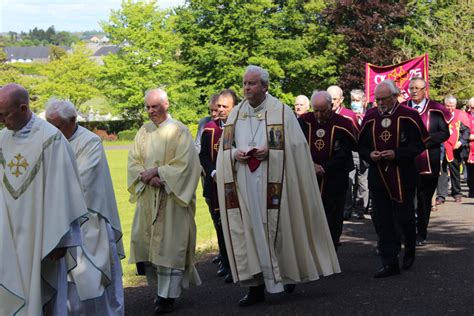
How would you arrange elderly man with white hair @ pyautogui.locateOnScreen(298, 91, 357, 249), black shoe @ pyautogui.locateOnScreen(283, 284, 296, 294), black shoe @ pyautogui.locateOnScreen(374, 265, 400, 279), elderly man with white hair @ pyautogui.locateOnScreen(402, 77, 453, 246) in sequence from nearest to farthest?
black shoe @ pyautogui.locateOnScreen(283, 284, 296, 294)
black shoe @ pyautogui.locateOnScreen(374, 265, 400, 279)
elderly man with white hair @ pyautogui.locateOnScreen(298, 91, 357, 249)
elderly man with white hair @ pyautogui.locateOnScreen(402, 77, 453, 246)

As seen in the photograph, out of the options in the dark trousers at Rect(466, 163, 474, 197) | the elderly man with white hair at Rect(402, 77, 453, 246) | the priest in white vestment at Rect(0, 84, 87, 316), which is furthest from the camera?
the dark trousers at Rect(466, 163, 474, 197)

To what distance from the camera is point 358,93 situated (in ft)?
49.2

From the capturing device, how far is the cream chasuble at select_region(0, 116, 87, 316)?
20.8 feet

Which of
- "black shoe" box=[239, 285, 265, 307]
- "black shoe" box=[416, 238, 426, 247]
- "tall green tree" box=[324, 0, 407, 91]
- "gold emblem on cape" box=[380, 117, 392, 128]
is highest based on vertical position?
"tall green tree" box=[324, 0, 407, 91]

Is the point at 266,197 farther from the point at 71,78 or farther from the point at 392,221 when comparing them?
the point at 71,78

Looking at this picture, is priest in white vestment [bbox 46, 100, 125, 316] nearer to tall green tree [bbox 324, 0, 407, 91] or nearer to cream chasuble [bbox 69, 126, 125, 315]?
cream chasuble [bbox 69, 126, 125, 315]

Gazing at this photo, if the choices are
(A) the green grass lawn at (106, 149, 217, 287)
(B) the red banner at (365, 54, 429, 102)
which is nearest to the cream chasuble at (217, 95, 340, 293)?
(A) the green grass lawn at (106, 149, 217, 287)

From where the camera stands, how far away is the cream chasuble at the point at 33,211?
250 inches

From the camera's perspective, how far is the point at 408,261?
1033cm

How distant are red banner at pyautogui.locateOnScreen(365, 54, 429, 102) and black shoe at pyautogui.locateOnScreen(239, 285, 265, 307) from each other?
8.47 meters

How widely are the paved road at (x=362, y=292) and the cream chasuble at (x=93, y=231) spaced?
125 cm

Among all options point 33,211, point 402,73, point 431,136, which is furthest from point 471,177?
point 33,211

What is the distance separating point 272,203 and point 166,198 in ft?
3.61

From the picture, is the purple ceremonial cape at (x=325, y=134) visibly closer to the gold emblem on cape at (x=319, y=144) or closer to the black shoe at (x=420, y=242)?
the gold emblem on cape at (x=319, y=144)
